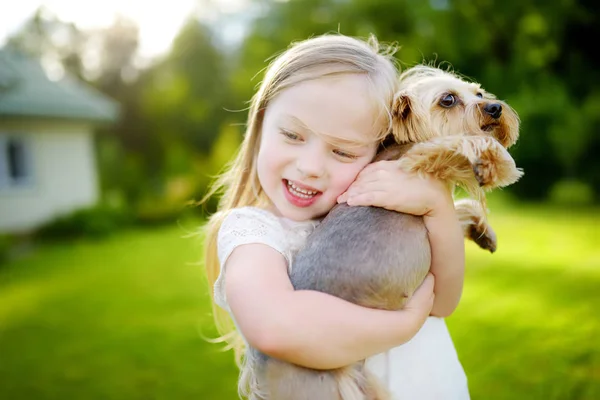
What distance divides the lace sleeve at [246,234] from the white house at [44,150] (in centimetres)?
1718

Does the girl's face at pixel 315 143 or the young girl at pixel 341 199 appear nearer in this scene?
the young girl at pixel 341 199

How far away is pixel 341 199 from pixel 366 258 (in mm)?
303

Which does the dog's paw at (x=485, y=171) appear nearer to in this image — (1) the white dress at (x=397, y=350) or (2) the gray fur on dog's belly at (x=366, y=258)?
(2) the gray fur on dog's belly at (x=366, y=258)

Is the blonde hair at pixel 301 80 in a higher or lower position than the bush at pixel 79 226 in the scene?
higher

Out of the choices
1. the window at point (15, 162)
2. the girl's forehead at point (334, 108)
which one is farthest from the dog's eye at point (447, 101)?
the window at point (15, 162)

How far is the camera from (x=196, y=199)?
2033cm

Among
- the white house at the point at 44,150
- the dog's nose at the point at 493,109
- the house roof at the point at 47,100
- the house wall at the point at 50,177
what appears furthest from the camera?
the house wall at the point at 50,177

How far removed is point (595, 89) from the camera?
66.3ft

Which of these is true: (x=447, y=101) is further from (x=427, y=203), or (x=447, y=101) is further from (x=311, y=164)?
(x=311, y=164)

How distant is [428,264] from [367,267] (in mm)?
293

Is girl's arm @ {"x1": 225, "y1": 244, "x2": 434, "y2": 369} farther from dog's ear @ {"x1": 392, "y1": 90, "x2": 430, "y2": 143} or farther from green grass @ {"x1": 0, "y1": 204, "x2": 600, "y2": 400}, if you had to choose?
green grass @ {"x1": 0, "y1": 204, "x2": 600, "y2": 400}

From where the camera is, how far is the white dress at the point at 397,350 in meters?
1.95

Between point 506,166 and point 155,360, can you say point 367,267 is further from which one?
point 155,360

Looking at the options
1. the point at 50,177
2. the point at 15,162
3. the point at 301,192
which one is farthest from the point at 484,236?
the point at 15,162
